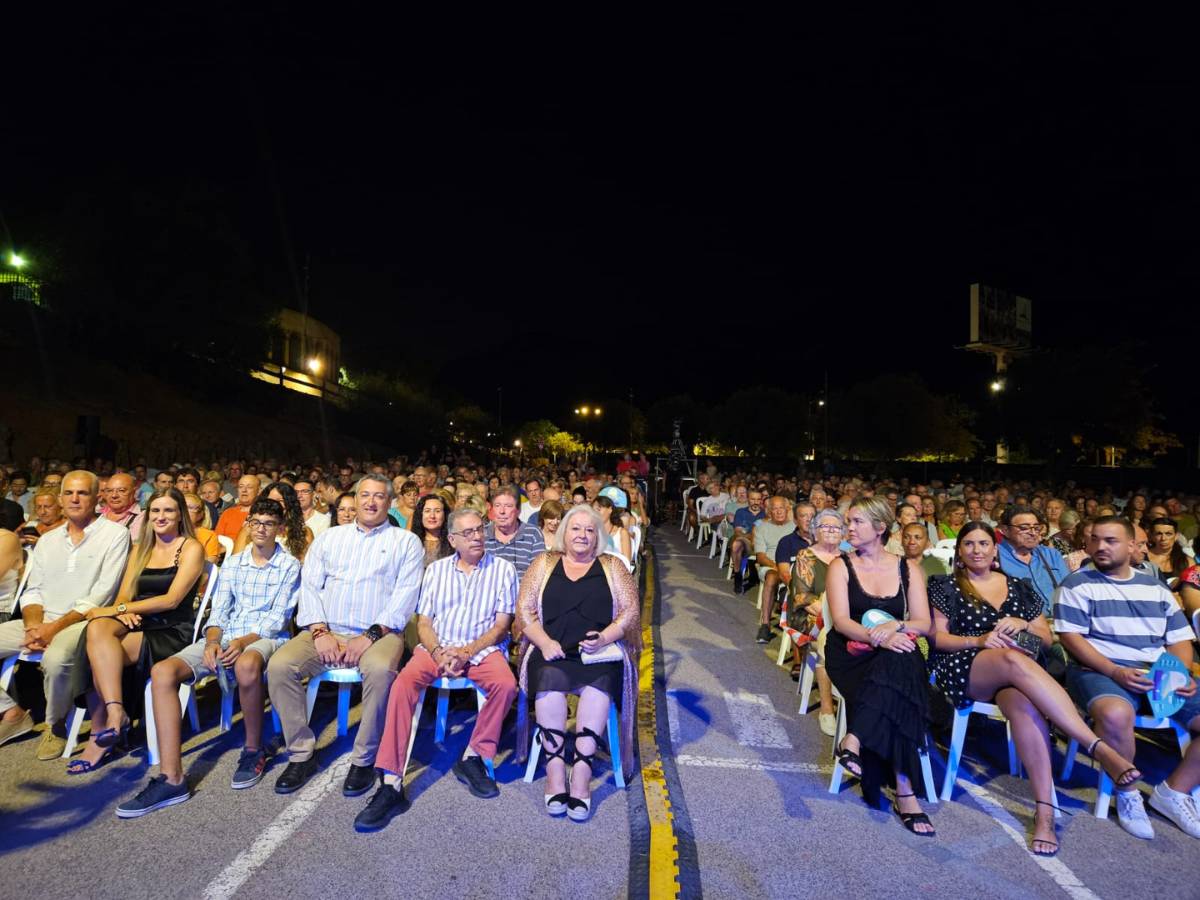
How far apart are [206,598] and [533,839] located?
245 centimetres

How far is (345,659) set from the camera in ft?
13.0

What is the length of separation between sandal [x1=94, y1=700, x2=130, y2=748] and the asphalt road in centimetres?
12

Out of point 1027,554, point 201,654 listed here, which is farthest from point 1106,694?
point 201,654

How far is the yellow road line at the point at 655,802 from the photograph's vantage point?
2855 millimetres

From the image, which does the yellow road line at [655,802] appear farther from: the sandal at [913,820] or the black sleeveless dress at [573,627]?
the sandal at [913,820]

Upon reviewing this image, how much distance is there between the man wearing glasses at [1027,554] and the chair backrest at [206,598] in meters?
5.04

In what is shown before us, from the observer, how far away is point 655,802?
11.5ft

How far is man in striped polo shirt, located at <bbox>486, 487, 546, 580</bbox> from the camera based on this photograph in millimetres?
5555

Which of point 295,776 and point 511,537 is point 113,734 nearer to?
point 295,776

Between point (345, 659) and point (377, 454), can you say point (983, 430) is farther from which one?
point (345, 659)

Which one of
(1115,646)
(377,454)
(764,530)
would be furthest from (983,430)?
(1115,646)

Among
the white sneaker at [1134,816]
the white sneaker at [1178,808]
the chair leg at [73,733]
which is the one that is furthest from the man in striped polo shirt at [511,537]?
the white sneaker at [1178,808]

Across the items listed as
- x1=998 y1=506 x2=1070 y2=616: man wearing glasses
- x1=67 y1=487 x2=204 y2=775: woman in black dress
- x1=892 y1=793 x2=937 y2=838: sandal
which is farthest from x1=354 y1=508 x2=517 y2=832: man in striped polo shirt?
x1=998 y1=506 x2=1070 y2=616: man wearing glasses

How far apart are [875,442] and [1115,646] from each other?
153 feet
